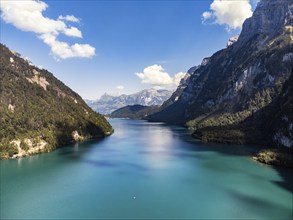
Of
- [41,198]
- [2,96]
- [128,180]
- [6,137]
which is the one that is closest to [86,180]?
[128,180]

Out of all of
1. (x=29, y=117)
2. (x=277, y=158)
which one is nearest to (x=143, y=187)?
(x=277, y=158)

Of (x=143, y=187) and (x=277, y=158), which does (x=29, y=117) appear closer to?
(x=143, y=187)

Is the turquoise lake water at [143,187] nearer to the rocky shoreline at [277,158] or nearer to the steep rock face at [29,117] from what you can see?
the rocky shoreline at [277,158]

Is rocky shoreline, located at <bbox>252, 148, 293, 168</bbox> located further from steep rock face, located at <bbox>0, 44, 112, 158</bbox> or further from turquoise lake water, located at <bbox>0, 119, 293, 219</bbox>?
steep rock face, located at <bbox>0, 44, 112, 158</bbox>

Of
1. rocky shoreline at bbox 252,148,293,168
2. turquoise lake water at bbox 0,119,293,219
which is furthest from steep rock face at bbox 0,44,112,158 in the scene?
rocky shoreline at bbox 252,148,293,168

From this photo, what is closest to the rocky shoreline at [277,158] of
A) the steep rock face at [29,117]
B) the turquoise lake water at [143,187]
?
the turquoise lake water at [143,187]

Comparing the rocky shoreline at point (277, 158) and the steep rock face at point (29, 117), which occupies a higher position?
the steep rock face at point (29, 117)

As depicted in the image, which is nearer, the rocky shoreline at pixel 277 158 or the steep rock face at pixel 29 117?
the rocky shoreline at pixel 277 158
